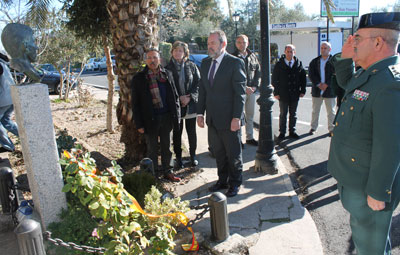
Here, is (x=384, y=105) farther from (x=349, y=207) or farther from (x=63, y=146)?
(x=63, y=146)

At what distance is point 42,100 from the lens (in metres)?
3.07

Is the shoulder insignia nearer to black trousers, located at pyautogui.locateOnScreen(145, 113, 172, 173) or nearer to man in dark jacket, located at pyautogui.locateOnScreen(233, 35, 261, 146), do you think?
black trousers, located at pyautogui.locateOnScreen(145, 113, 172, 173)

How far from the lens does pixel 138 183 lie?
152 inches

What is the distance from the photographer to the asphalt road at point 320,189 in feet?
11.4

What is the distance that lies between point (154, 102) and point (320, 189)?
256cm

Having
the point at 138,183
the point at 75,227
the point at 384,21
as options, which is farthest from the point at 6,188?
the point at 384,21

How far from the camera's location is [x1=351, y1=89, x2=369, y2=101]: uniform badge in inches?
86.8

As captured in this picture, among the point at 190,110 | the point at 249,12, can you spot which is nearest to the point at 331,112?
the point at 190,110

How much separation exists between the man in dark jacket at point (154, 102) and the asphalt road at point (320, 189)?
1981 mm

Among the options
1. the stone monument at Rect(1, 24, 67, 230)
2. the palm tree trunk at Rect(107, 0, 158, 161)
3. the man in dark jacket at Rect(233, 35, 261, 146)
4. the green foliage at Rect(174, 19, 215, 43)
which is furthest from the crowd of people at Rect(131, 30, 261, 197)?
the green foliage at Rect(174, 19, 215, 43)

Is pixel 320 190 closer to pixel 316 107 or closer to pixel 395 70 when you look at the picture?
pixel 395 70

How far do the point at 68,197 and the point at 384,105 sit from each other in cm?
291

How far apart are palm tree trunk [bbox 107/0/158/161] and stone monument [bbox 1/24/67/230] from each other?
2.38 meters

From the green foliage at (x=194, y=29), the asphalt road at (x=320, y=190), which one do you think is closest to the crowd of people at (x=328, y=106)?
the asphalt road at (x=320, y=190)
